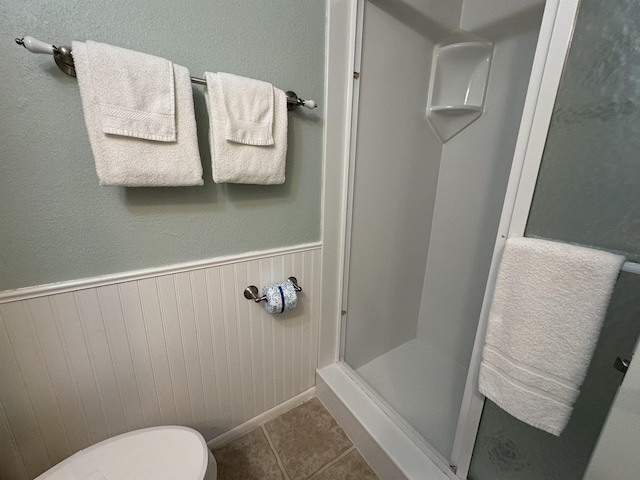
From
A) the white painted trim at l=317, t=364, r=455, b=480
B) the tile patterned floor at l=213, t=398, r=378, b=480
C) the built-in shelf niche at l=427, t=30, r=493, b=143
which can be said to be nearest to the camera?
the white painted trim at l=317, t=364, r=455, b=480

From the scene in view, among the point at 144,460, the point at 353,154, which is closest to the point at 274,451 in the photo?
the point at 144,460

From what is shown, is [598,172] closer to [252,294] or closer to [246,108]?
[246,108]

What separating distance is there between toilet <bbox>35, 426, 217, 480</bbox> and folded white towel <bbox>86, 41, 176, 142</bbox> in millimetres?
914

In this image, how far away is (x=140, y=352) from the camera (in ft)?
2.95

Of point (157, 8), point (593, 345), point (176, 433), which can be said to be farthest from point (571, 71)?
point (176, 433)

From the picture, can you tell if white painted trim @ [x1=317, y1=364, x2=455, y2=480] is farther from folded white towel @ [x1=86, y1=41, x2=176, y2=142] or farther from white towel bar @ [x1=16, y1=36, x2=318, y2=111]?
white towel bar @ [x1=16, y1=36, x2=318, y2=111]

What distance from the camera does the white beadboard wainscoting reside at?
2.45ft

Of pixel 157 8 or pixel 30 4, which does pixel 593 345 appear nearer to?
pixel 157 8

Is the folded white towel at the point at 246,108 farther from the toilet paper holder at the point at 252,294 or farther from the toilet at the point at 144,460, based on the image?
the toilet at the point at 144,460

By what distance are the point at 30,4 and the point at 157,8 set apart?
10.9 inches

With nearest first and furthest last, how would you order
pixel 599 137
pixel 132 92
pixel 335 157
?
1. pixel 599 137
2. pixel 132 92
3. pixel 335 157

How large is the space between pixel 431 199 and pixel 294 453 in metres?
1.59

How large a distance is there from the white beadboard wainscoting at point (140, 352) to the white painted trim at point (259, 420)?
0.12 feet

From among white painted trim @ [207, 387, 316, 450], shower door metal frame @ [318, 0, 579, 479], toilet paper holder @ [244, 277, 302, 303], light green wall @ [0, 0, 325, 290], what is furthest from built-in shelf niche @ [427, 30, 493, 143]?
white painted trim @ [207, 387, 316, 450]
